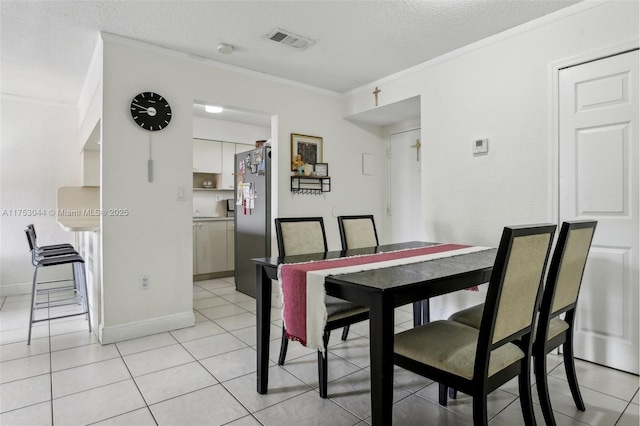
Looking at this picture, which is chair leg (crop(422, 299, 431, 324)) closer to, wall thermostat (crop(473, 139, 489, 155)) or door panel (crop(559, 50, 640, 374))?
door panel (crop(559, 50, 640, 374))

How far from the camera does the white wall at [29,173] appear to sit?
4.26 m

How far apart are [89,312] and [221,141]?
10.3 ft

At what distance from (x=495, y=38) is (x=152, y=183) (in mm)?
3105

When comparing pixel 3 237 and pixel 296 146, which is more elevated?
pixel 296 146

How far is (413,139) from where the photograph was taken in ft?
14.3

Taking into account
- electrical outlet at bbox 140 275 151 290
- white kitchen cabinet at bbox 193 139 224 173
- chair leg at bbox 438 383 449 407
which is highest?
white kitchen cabinet at bbox 193 139 224 173

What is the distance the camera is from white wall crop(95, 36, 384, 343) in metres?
2.87

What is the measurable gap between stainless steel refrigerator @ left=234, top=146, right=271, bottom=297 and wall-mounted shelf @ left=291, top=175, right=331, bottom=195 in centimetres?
30

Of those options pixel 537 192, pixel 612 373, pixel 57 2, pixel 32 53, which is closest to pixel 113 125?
pixel 57 2

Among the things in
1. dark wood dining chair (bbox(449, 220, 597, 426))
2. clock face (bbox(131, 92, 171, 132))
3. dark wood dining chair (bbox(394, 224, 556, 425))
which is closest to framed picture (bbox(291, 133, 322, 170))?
clock face (bbox(131, 92, 171, 132))

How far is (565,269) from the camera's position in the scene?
1.66 m

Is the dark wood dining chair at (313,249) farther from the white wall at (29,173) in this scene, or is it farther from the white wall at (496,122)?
the white wall at (29,173)

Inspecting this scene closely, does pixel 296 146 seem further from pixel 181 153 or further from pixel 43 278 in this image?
pixel 43 278

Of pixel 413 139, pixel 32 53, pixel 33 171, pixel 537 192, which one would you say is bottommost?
pixel 537 192
